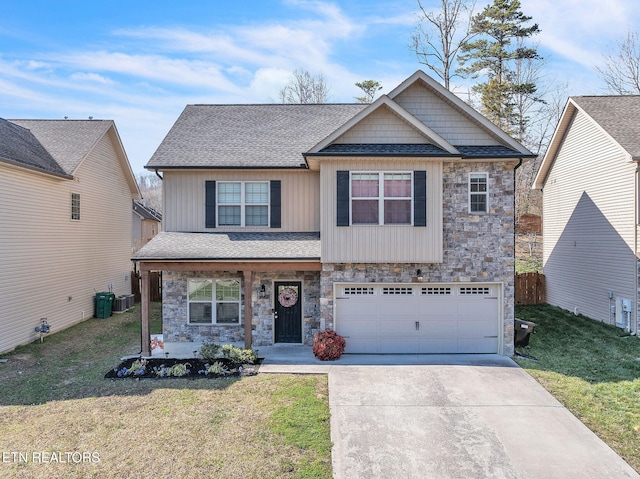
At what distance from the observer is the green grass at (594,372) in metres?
6.88

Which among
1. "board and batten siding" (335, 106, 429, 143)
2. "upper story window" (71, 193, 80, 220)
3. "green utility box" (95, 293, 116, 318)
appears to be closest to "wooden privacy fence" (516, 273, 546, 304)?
"board and batten siding" (335, 106, 429, 143)

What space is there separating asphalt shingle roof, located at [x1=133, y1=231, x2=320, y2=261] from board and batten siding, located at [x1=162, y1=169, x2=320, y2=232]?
1.21 feet

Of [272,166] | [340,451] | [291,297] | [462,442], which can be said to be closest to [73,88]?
[272,166]

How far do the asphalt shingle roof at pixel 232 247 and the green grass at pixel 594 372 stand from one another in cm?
646

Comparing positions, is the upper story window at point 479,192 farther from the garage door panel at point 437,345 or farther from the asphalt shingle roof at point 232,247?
the asphalt shingle roof at point 232,247

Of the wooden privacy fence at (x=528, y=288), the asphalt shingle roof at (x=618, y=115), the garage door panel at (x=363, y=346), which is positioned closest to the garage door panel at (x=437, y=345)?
the garage door panel at (x=363, y=346)

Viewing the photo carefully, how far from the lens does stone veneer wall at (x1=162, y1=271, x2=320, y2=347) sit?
454 inches

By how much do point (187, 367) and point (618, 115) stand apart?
16.6 m

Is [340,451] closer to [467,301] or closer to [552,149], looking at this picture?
[467,301]

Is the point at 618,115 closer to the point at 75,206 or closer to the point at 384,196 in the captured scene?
the point at 384,196

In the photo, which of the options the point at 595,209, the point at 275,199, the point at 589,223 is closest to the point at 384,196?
the point at 275,199

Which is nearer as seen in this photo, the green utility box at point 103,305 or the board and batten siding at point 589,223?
the board and batten siding at point 589,223

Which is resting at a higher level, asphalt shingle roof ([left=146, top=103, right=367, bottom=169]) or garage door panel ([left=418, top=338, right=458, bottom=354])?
asphalt shingle roof ([left=146, top=103, right=367, bottom=169])

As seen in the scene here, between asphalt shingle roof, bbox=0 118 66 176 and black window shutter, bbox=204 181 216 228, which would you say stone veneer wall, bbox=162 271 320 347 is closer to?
black window shutter, bbox=204 181 216 228
